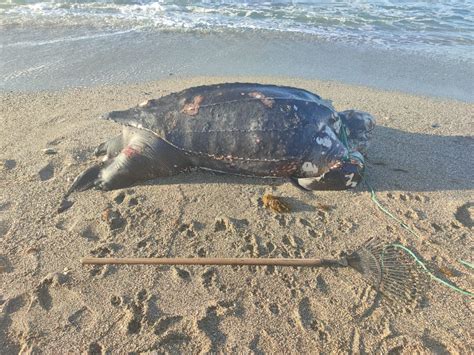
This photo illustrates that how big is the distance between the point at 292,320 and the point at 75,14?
8.87 meters

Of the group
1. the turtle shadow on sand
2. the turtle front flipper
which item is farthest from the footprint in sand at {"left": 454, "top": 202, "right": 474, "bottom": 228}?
the turtle front flipper

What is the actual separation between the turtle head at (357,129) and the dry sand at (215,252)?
0.67 feet

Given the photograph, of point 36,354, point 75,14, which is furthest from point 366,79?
point 75,14

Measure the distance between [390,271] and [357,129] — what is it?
1703mm

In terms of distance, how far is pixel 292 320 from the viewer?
2396 millimetres

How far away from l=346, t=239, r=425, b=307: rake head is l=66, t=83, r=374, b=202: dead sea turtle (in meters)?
0.79

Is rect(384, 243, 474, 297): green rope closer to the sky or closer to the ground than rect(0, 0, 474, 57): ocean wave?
closer to the ground

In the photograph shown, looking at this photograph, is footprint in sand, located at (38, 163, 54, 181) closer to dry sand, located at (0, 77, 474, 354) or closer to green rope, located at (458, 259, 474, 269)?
dry sand, located at (0, 77, 474, 354)

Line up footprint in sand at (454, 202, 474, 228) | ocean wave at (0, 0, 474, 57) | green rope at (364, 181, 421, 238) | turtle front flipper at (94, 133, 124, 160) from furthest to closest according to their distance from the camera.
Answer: ocean wave at (0, 0, 474, 57), turtle front flipper at (94, 133, 124, 160), footprint in sand at (454, 202, 474, 228), green rope at (364, 181, 421, 238)

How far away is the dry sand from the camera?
2301mm

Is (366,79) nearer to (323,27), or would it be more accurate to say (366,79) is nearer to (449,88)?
(449,88)

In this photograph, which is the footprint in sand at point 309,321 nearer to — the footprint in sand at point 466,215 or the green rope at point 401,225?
the green rope at point 401,225

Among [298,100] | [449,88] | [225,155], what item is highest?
[298,100]

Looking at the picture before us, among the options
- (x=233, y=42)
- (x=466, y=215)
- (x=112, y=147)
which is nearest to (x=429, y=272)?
(x=466, y=215)
